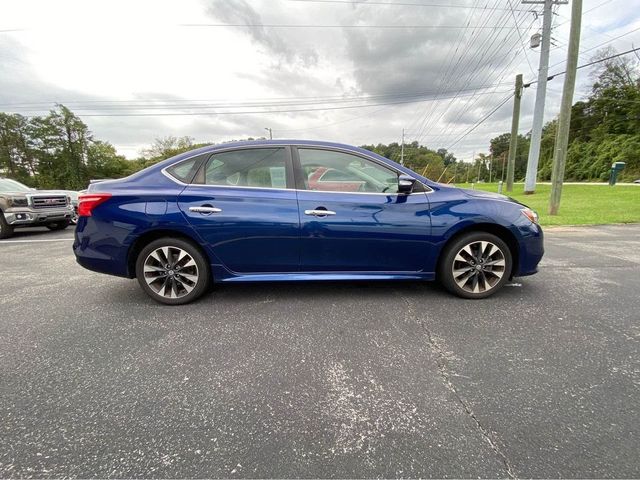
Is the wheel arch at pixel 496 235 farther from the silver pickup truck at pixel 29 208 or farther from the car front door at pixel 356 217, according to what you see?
the silver pickup truck at pixel 29 208

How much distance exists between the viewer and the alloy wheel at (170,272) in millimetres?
3055

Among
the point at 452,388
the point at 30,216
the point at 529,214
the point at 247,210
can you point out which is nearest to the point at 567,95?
Result: the point at 529,214

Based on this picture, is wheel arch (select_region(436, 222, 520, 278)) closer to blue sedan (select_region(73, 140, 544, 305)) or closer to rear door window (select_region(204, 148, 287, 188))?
blue sedan (select_region(73, 140, 544, 305))

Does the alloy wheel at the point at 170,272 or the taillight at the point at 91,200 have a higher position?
the taillight at the point at 91,200

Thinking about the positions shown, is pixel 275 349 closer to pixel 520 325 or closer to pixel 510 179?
pixel 520 325

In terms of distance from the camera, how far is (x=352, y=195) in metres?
3.00

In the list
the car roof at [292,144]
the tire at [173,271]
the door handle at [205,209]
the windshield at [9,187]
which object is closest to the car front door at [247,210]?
the door handle at [205,209]

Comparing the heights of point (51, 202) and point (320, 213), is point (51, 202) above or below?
below

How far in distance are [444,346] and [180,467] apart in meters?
1.86

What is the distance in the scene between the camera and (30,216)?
25.3 feet

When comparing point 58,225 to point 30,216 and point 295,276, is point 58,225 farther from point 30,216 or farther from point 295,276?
point 295,276

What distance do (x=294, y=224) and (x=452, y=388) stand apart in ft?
6.02

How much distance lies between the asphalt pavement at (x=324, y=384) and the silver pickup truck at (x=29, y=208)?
5.88m

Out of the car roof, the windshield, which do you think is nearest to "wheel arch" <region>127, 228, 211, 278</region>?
the car roof
